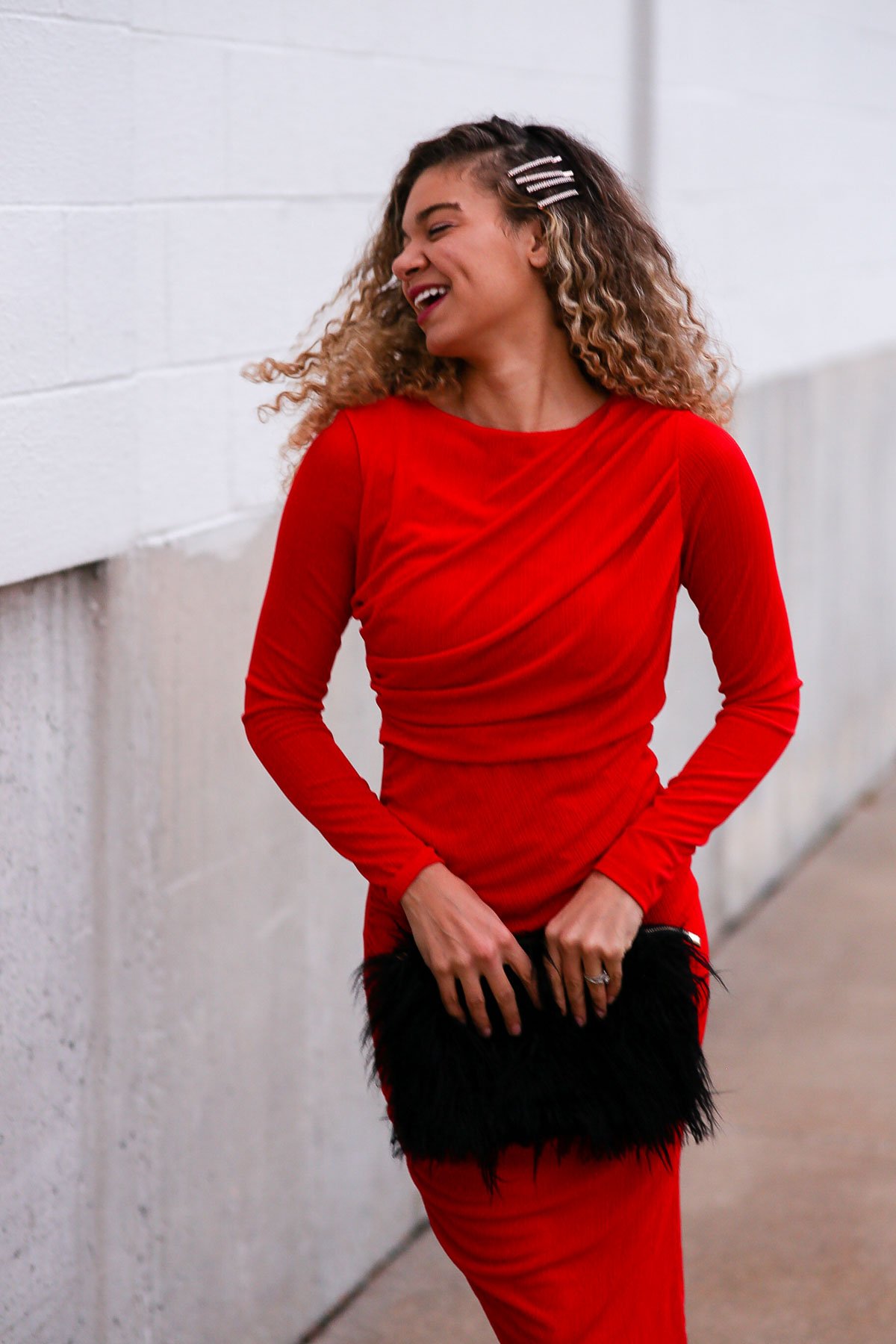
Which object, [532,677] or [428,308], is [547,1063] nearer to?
[532,677]

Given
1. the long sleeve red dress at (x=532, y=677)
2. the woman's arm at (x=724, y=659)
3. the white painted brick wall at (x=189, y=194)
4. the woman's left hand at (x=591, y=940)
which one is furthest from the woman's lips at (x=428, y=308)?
the woman's left hand at (x=591, y=940)

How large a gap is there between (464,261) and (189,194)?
2.77 ft

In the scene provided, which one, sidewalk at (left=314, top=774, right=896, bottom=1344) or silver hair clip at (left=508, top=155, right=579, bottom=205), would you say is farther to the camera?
sidewalk at (left=314, top=774, right=896, bottom=1344)

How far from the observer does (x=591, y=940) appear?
2.00 meters

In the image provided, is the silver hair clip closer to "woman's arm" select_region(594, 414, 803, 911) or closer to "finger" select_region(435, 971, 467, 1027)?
"woman's arm" select_region(594, 414, 803, 911)

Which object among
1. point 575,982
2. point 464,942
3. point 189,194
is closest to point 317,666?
point 464,942

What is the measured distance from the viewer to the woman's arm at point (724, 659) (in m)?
2.04

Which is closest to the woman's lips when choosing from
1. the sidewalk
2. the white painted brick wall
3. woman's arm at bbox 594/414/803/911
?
woman's arm at bbox 594/414/803/911

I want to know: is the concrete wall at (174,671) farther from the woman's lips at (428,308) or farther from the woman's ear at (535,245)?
the woman's ear at (535,245)

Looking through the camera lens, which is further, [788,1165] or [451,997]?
[788,1165]

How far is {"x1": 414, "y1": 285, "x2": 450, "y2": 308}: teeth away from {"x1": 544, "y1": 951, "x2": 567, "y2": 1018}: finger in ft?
2.56

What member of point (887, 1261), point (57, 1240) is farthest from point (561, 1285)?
point (887, 1261)

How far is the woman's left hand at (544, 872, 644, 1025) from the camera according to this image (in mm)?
2006

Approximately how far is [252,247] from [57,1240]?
159cm
